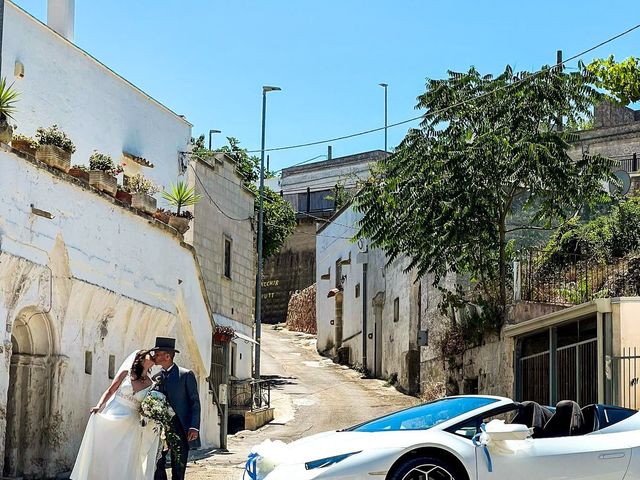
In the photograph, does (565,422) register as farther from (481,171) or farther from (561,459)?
(481,171)

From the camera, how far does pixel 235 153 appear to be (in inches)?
1751

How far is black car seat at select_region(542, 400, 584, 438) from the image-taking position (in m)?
10.5

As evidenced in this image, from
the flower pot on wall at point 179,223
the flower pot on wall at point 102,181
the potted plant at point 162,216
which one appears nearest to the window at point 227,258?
the flower pot on wall at point 179,223

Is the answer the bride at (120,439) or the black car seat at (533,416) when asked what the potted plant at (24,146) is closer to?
the bride at (120,439)

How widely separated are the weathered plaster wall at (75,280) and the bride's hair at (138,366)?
2.93 metres

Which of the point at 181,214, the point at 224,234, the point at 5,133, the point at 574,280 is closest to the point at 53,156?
the point at 5,133

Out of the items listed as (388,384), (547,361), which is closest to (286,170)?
(388,384)

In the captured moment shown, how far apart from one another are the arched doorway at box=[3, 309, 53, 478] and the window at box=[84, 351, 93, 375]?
3.40 feet

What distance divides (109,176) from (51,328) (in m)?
2.82

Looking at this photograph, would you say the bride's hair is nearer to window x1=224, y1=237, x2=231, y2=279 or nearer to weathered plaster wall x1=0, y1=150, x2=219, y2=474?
weathered plaster wall x1=0, y1=150, x2=219, y2=474

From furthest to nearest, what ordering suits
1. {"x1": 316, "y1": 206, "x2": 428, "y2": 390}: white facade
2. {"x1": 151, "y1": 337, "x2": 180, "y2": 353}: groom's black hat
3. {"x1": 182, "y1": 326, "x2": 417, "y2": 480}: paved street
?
{"x1": 316, "y1": 206, "x2": 428, "y2": 390}: white facade < {"x1": 182, "y1": 326, "x2": 417, "y2": 480}: paved street < {"x1": 151, "y1": 337, "x2": 180, "y2": 353}: groom's black hat

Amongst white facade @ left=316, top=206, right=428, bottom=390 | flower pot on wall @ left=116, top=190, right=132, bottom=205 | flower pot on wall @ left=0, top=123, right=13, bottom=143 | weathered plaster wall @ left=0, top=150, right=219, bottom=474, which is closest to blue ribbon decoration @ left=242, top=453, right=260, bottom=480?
weathered plaster wall @ left=0, top=150, right=219, bottom=474

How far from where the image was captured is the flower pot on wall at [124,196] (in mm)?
17367

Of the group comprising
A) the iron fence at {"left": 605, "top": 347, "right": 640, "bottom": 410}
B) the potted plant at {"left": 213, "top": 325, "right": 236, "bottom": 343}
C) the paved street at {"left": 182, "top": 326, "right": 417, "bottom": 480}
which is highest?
the potted plant at {"left": 213, "top": 325, "right": 236, "bottom": 343}
